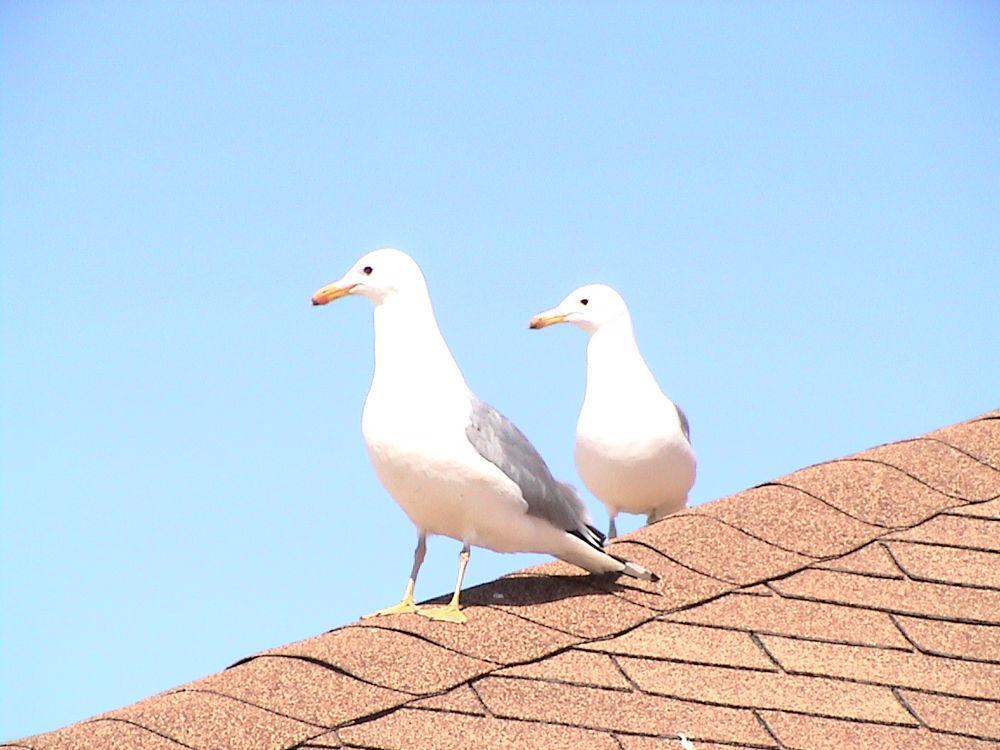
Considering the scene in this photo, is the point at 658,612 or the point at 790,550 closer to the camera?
the point at 658,612

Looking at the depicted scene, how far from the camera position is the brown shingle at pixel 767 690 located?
474cm

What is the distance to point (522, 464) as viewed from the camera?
228 inches

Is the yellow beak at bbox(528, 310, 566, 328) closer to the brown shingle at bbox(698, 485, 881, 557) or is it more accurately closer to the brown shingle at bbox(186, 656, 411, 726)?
the brown shingle at bbox(698, 485, 881, 557)

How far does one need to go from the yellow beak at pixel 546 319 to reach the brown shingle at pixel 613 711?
3636mm

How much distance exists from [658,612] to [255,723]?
1470mm

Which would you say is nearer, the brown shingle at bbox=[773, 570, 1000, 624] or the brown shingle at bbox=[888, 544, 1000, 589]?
the brown shingle at bbox=[773, 570, 1000, 624]

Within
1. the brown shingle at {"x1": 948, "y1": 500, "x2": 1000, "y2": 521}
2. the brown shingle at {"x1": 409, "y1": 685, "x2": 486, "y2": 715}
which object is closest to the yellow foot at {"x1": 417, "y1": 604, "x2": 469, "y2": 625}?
the brown shingle at {"x1": 409, "y1": 685, "x2": 486, "y2": 715}

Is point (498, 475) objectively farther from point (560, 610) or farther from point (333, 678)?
point (333, 678)

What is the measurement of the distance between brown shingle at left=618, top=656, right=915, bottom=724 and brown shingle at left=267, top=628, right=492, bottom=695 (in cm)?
49

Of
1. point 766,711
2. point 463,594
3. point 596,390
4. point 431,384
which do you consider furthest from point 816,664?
point 596,390

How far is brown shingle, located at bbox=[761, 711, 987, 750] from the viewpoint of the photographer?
4543 millimetres

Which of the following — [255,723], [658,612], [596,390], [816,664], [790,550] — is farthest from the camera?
[596,390]

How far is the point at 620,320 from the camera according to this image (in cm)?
816

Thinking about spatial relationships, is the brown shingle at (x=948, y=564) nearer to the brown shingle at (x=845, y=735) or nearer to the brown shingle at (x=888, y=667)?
the brown shingle at (x=888, y=667)
